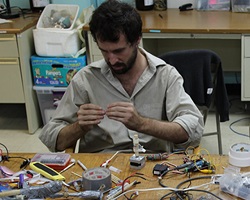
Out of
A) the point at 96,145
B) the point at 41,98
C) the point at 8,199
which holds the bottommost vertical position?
the point at 41,98

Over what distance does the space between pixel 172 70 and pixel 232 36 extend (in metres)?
1.38

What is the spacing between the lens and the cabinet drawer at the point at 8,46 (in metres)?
3.41

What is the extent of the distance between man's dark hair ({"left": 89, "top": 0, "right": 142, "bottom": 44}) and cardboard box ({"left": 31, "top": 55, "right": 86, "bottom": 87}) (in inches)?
63.2

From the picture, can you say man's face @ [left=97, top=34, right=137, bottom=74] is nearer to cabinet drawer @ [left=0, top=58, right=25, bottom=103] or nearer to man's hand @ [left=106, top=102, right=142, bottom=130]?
man's hand @ [left=106, top=102, right=142, bottom=130]

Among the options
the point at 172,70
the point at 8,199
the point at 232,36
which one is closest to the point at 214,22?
the point at 232,36

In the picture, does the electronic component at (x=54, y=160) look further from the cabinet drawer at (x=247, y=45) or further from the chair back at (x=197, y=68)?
the cabinet drawer at (x=247, y=45)

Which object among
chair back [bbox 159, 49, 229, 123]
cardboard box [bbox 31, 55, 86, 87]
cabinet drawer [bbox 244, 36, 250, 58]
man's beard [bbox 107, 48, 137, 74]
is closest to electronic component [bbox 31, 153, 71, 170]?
man's beard [bbox 107, 48, 137, 74]

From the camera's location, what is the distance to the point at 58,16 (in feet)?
12.1

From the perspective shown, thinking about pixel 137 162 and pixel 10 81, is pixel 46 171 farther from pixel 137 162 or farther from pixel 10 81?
pixel 10 81

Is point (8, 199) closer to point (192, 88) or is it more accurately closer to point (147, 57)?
point (147, 57)

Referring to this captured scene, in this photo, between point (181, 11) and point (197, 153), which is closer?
point (197, 153)

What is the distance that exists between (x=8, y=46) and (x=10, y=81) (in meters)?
0.28

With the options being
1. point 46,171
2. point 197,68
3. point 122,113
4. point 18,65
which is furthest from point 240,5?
point 46,171

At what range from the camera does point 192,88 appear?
2750mm
